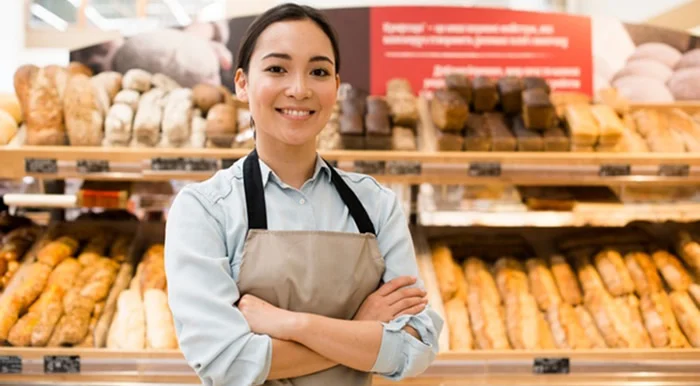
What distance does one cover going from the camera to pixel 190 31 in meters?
3.09

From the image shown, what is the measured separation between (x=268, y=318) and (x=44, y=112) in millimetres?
1592

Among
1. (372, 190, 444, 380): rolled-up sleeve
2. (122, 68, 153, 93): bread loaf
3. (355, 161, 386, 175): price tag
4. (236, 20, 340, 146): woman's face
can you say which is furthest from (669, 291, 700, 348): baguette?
(122, 68, 153, 93): bread loaf

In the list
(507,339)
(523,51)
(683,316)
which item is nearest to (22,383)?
(507,339)

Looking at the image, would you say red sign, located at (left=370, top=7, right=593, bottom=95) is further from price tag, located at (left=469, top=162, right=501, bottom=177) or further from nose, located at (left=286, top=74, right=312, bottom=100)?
nose, located at (left=286, top=74, right=312, bottom=100)

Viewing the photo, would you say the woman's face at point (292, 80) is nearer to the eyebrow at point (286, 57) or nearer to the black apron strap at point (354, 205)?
the eyebrow at point (286, 57)

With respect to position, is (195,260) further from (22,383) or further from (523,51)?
(523,51)

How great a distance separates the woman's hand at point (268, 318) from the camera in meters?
1.17

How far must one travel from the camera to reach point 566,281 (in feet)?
8.24

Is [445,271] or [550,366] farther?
[445,271]

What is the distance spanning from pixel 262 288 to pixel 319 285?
0.37 ft

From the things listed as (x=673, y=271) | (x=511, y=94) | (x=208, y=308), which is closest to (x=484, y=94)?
(x=511, y=94)

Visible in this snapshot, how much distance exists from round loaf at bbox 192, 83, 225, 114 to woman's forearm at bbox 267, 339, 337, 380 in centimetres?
153

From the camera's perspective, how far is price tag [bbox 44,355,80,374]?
205 centimetres

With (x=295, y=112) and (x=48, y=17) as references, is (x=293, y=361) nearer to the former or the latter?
(x=295, y=112)
